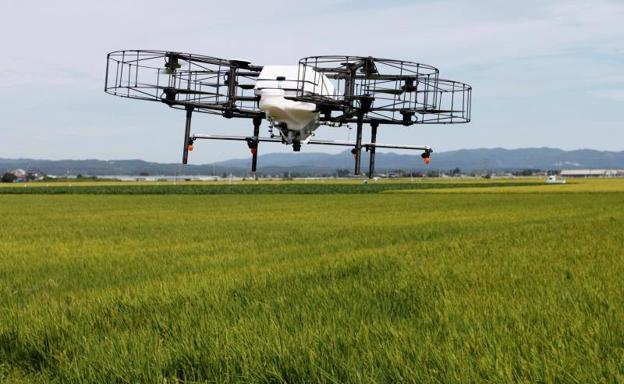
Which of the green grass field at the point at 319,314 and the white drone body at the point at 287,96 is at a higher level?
the white drone body at the point at 287,96

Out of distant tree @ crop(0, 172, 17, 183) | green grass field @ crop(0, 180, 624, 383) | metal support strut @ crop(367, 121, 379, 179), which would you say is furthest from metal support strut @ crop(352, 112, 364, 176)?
distant tree @ crop(0, 172, 17, 183)

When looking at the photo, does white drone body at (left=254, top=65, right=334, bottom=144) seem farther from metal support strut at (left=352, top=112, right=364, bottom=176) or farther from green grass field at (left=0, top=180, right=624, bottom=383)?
green grass field at (left=0, top=180, right=624, bottom=383)

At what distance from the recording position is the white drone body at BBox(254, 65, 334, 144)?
19297 millimetres

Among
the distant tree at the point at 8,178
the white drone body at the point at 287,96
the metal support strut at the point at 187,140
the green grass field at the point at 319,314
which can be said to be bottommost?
the distant tree at the point at 8,178

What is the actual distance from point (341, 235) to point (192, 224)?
25.5ft

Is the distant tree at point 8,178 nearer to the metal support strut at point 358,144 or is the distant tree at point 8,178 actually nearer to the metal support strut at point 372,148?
the metal support strut at point 372,148

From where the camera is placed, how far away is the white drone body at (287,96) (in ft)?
63.3

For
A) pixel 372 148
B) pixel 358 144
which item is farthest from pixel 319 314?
pixel 372 148

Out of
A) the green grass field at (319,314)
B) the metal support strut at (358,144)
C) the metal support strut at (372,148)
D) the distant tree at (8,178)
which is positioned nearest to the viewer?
the green grass field at (319,314)

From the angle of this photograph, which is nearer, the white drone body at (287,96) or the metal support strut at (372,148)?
the white drone body at (287,96)

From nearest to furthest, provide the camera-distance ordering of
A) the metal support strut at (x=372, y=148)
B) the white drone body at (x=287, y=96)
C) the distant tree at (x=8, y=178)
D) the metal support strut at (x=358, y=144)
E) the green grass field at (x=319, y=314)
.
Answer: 1. the green grass field at (x=319, y=314)
2. the metal support strut at (x=358, y=144)
3. the white drone body at (x=287, y=96)
4. the metal support strut at (x=372, y=148)
5. the distant tree at (x=8, y=178)

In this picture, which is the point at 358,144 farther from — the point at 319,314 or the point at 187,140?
the point at 319,314

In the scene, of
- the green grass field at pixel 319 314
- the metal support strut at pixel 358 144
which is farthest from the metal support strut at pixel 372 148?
the green grass field at pixel 319 314

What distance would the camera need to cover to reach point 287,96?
19141 mm
